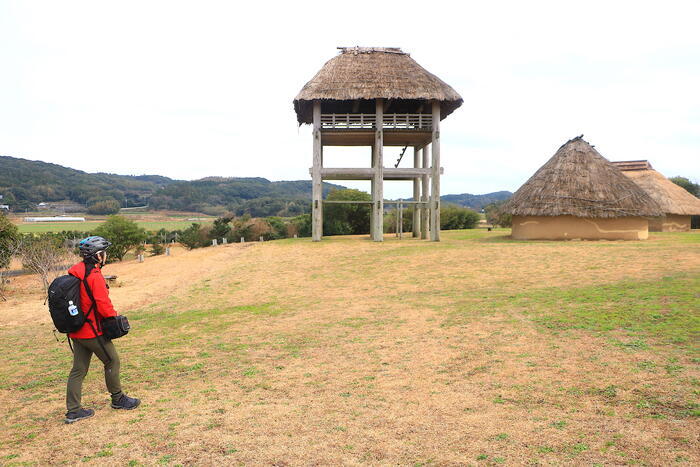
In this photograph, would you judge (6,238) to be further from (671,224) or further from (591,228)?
(671,224)

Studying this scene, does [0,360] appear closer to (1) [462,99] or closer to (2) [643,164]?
(1) [462,99]

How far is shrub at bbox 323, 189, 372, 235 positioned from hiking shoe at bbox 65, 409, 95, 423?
113ft

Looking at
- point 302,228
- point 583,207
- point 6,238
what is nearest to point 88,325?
point 583,207

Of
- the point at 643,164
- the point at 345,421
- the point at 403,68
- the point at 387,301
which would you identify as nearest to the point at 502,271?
the point at 387,301

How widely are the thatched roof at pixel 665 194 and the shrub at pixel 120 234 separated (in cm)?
3874

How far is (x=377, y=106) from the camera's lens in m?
24.0

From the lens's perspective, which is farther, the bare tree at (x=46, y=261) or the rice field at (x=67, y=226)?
the rice field at (x=67, y=226)

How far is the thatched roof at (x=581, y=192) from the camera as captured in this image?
2266 cm

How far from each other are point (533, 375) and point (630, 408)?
1334mm

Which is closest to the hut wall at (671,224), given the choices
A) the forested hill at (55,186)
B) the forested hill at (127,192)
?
the forested hill at (127,192)

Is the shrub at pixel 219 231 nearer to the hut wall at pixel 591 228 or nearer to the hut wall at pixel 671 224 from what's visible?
the hut wall at pixel 591 228

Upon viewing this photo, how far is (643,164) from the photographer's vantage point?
119 ft

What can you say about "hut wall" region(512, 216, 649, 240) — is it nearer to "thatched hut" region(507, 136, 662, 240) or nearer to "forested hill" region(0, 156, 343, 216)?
"thatched hut" region(507, 136, 662, 240)

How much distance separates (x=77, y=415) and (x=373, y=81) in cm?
2149
